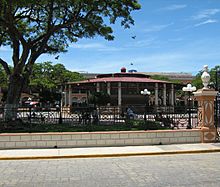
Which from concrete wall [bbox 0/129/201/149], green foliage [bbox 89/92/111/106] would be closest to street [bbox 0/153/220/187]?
concrete wall [bbox 0/129/201/149]

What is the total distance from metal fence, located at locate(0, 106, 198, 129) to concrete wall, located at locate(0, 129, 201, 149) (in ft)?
3.67

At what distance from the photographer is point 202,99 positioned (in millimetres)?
14828

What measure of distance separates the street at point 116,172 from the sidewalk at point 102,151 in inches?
19.3

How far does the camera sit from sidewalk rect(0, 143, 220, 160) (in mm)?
11750

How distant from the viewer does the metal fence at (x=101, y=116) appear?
15.6 metres

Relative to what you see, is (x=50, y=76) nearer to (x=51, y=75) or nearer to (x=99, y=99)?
(x=51, y=75)

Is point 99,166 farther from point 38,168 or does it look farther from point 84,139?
point 84,139

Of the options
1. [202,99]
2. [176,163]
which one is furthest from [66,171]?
[202,99]

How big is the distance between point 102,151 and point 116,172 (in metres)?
3.66

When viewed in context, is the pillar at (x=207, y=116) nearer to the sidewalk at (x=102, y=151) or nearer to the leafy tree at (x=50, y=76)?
the sidewalk at (x=102, y=151)

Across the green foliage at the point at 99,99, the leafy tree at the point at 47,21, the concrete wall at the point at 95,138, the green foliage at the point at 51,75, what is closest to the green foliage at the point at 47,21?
the leafy tree at the point at 47,21

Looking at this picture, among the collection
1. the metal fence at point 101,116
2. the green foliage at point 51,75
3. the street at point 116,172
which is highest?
the green foliage at point 51,75

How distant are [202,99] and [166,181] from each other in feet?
25.6

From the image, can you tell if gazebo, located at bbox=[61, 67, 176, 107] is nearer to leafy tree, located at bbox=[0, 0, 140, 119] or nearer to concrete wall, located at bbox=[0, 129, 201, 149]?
leafy tree, located at bbox=[0, 0, 140, 119]
